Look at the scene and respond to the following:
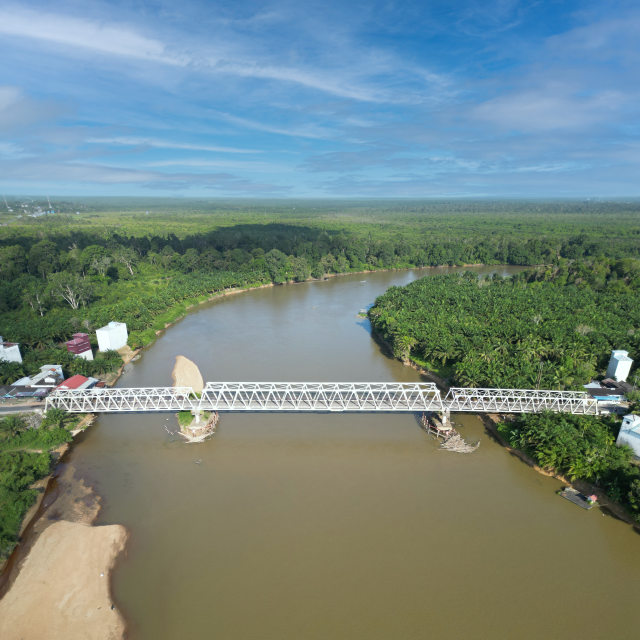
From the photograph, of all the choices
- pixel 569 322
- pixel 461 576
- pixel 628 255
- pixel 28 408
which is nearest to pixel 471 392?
pixel 461 576

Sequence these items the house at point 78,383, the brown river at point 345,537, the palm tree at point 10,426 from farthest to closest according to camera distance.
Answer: the house at point 78,383 < the palm tree at point 10,426 < the brown river at point 345,537

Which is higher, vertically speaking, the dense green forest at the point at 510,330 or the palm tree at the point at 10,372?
the dense green forest at the point at 510,330

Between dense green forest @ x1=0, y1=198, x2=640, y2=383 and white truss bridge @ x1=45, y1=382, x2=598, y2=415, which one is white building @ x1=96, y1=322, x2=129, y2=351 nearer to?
dense green forest @ x1=0, y1=198, x2=640, y2=383

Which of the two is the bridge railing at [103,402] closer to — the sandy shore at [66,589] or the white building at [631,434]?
the sandy shore at [66,589]

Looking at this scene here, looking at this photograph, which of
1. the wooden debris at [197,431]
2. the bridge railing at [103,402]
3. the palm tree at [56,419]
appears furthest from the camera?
the wooden debris at [197,431]

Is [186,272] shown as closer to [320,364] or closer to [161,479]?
[320,364]

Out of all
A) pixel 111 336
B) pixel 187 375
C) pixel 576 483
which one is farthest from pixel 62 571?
pixel 576 483

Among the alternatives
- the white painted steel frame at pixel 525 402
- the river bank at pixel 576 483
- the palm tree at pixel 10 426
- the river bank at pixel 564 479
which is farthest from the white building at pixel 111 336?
the river bank at pixel 576 483
